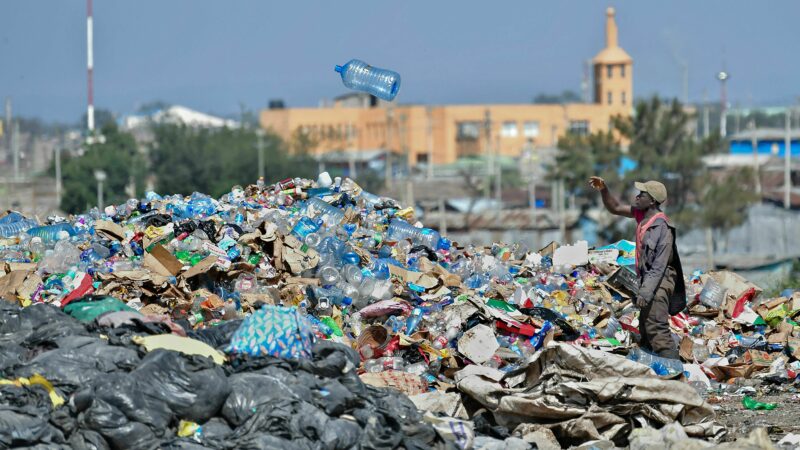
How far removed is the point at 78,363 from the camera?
6.02 meters

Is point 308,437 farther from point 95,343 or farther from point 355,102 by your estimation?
point 355,102

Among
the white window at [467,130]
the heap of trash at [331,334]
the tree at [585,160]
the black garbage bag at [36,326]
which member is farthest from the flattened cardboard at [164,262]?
the white window at [467,130]

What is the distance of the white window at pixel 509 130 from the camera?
83.1 metres

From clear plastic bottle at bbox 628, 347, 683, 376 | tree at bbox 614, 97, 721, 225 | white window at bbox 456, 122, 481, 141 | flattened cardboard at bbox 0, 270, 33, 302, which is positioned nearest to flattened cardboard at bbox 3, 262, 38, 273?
flattened cardboard at bbox 0, 270, 33, 302

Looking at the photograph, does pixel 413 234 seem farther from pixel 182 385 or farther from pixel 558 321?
pixel 182 385

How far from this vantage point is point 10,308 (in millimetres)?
6996

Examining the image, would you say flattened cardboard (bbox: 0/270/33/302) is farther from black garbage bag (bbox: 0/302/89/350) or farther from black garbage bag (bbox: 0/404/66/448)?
black garbage bag (bbox: 0/404/66/448)

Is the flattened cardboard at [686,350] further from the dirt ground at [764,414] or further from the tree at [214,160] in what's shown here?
the tree at [214,160]

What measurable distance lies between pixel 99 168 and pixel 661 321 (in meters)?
→ 45.5

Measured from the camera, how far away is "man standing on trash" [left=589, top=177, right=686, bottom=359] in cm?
773

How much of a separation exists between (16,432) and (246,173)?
4922 cm

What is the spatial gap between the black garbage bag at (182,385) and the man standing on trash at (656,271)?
310 cm

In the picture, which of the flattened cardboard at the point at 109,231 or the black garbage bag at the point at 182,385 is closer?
the black garbage bag at the point at 182,385

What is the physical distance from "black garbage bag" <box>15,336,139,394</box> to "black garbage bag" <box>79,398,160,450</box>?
27 centimetres
